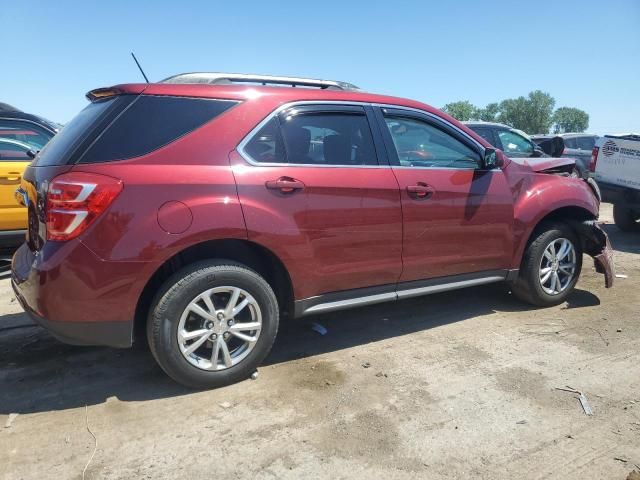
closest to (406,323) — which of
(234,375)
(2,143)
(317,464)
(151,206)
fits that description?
(234,375)

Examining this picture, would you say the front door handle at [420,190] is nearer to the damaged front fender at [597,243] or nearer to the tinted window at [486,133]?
the damaged front fender at [597,243]

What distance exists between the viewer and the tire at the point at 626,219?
8383 mm

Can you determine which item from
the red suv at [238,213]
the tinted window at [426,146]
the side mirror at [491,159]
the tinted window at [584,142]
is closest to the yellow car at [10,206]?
the red suv at [238,213]

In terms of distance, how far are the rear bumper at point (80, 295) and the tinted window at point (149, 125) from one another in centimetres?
57

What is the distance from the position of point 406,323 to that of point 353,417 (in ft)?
5.22

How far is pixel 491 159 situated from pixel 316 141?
1553 mm

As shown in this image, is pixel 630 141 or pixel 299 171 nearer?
pixel 299 171

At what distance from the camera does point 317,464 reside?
8.15 feet

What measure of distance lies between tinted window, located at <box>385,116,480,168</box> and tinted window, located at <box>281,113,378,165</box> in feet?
0.88

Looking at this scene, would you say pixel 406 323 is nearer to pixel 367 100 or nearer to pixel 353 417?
pixel 353 417

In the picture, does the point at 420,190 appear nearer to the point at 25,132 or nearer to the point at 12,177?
the point at 12,177

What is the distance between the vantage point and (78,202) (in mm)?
2732

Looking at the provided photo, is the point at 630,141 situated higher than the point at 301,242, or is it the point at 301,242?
the point at 630,141

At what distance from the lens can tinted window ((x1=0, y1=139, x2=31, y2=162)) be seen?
5957 millimetres
